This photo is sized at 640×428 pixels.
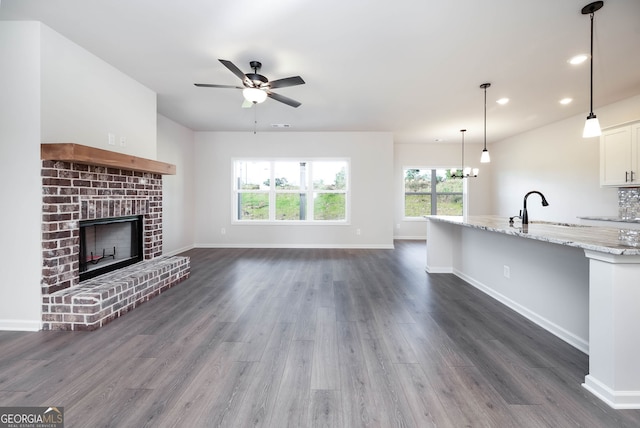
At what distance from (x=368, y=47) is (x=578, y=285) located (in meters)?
2.84

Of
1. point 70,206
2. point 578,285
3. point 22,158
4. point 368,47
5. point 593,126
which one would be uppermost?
point 368,47

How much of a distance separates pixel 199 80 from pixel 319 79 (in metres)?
1.61

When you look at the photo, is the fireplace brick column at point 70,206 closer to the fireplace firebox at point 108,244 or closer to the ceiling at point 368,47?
the fireplace firebox at point 108,244

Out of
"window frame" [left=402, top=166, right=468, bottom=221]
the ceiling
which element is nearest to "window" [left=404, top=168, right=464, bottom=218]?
"window frame" [left=402, top=166, right=468, bottom=221]

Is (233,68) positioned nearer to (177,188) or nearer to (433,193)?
A: (177,188)

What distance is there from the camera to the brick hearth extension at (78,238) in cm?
242

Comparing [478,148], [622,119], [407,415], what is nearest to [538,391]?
[407,415]

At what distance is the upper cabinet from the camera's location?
389cm

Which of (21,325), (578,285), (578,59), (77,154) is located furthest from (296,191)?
(578,285)

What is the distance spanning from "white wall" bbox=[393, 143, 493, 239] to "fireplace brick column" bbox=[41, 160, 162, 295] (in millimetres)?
6483

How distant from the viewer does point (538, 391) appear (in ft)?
5.38

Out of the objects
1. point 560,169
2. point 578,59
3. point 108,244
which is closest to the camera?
point 578,59

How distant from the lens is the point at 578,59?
3.05 m

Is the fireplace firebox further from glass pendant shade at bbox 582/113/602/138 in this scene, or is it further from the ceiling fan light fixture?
glass pendant shade at bbox 582/113/602/138
